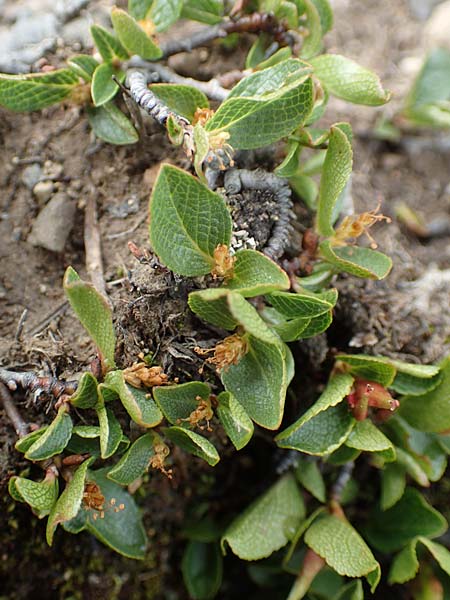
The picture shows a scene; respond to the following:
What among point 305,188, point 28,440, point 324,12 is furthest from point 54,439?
point 324,12

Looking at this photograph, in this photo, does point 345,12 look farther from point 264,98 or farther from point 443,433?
point 443,433

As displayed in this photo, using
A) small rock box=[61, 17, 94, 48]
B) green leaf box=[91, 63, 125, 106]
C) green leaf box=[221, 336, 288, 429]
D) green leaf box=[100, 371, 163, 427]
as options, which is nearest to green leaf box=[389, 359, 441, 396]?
green leaf box=[221, 336, 288, 429]

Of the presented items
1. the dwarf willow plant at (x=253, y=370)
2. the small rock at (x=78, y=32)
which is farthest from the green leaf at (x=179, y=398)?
the small rock at (x=78, y=32)

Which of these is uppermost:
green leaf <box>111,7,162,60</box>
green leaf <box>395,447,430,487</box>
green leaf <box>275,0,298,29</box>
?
green leaf <box>111,7,162,60</box>

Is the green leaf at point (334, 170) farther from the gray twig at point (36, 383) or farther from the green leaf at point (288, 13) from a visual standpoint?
the gray twig at point (36, 383)

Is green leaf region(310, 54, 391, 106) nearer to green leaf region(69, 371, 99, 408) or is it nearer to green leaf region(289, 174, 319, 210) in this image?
green leaf region(289, 174, 319, 210)
